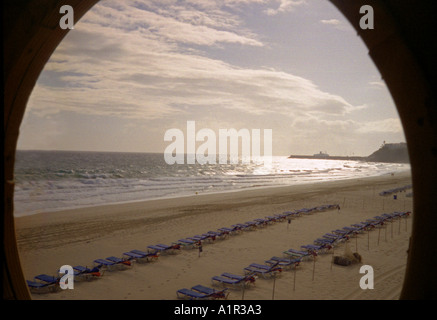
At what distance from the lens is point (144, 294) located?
26.1 ft

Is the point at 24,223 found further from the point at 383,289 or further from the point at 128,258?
the point at 383,289

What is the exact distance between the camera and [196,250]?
11977 mm

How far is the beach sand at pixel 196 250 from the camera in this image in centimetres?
823

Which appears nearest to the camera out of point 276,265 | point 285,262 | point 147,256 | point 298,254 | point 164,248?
point 276,265

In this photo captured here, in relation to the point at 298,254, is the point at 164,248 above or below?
above

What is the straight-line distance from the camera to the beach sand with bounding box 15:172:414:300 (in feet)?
27.0

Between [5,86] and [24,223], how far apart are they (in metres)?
19.4

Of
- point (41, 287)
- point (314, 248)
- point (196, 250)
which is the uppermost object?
point (41, 287)

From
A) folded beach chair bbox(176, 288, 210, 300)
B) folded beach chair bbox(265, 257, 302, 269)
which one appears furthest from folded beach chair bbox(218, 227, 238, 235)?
folded beach chair bbox(176, 288, 210, 300)

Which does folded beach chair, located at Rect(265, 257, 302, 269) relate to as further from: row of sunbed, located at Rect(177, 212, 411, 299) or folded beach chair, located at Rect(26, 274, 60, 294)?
folded beach chair, located at Rect(26, 274, 60, 294)

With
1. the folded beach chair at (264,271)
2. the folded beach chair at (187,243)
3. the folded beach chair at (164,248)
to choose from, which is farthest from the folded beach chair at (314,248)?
the folded beach chair at (164,248)

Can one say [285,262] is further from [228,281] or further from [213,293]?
[213,293]

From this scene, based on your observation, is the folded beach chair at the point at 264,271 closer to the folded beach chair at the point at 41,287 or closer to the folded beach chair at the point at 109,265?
the folded beach chair at the point at 109,265

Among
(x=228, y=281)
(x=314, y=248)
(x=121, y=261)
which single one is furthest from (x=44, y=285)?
(x=314, y=248)
